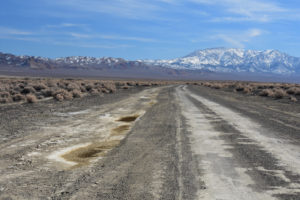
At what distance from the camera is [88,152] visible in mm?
8703

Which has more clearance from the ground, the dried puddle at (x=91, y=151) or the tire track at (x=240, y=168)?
the tire track at (x=240, y=168)

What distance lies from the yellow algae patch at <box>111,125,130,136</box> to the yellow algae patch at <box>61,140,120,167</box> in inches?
56.5

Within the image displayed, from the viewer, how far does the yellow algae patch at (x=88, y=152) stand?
25.8 feet

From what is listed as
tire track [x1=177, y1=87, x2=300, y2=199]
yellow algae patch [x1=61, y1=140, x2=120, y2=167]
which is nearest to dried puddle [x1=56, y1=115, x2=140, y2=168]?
yellow algae patch [x1=61, y1=140, x2=120, y2=167]

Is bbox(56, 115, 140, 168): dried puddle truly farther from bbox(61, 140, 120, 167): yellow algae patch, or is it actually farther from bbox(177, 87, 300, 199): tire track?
bbox(177, 87, 300, 199): tire track

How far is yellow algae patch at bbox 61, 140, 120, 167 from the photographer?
7.88 metres

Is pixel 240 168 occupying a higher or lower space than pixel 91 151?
higher

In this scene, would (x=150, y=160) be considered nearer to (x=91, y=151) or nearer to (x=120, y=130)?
(x=91, y=151)

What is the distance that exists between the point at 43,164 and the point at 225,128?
274 inches

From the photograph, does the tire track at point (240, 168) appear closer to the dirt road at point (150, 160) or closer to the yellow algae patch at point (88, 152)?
the dirt road at point (150, 160)

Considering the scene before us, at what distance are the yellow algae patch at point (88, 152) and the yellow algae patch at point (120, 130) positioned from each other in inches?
56.5

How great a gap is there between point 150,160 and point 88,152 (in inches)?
75.6

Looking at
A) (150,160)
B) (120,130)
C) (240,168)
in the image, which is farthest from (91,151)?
(240,168)

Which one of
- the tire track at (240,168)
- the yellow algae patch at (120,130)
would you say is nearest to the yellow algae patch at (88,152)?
the yellow algae patch at (120,130)
